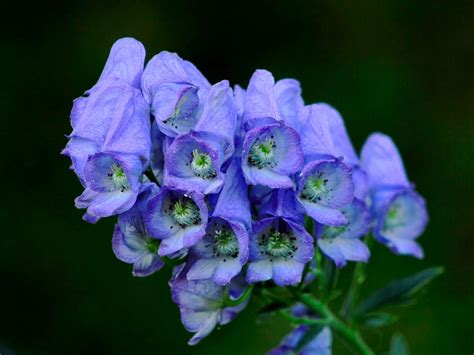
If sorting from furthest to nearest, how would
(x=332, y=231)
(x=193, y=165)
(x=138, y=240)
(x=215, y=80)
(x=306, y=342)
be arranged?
(x=215, y=80) < (x=306, y=342) < (x=332, y=231) < (x=138, y=240) < (x=193, y=165)

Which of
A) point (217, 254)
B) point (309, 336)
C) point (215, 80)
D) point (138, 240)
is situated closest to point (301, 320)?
point (309, 336)

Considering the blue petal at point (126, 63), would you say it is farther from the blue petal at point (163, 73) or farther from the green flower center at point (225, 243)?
the green flower center at point (225, 243)

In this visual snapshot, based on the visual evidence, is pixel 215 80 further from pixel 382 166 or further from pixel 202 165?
pixel 202 165

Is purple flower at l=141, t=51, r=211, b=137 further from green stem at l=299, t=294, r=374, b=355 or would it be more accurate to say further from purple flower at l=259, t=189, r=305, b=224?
green stem at l=299, t=294, r=374, b=355

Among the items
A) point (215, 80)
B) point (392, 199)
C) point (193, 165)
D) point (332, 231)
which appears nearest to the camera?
point (193, 165)

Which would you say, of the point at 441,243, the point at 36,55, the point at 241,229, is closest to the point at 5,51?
the point at 36,55

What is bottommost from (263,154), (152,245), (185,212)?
(152,245)

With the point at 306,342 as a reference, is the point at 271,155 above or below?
above
